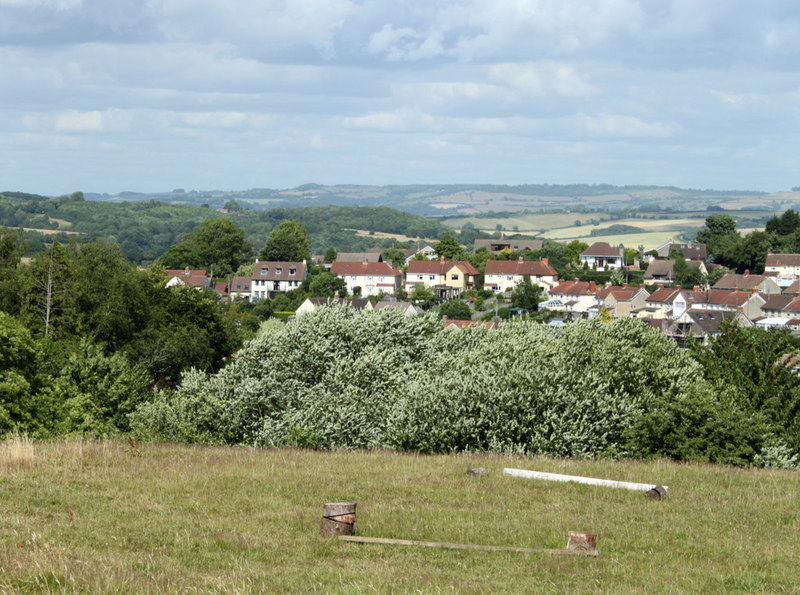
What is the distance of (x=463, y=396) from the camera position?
24.2 metres

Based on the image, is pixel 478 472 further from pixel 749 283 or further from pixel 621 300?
pixel 749 283

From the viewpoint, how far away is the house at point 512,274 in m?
141

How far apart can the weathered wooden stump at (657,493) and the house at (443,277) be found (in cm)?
12435

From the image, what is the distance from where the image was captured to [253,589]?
962cm

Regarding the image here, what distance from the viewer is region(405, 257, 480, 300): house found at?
142 metres

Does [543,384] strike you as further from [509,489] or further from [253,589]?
[253,589]

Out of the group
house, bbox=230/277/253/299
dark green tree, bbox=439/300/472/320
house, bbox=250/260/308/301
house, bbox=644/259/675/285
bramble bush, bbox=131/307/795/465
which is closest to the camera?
bramble bush, bbox=131/307/795/465

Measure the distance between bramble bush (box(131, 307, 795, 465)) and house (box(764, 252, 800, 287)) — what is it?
121095 millimetres

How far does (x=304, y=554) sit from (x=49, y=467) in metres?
7.23

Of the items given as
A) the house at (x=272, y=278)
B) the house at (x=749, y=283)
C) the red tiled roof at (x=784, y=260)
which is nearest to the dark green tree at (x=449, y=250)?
the house at (x=272, y=278)

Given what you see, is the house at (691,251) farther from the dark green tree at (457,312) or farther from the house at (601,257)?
the dark green tree at (457,312)

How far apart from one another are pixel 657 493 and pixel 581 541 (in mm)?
4299

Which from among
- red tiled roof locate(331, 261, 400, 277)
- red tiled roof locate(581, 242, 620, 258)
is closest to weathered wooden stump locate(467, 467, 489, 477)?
red tiled roof locate(331, 261, 400, 277)

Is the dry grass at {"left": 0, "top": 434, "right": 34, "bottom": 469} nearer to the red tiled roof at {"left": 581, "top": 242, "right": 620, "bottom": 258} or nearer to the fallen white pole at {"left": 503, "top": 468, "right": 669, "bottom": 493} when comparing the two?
the fallen white pole at {"left": 503, "top": 468, "right": 669, "bottom": 493}
